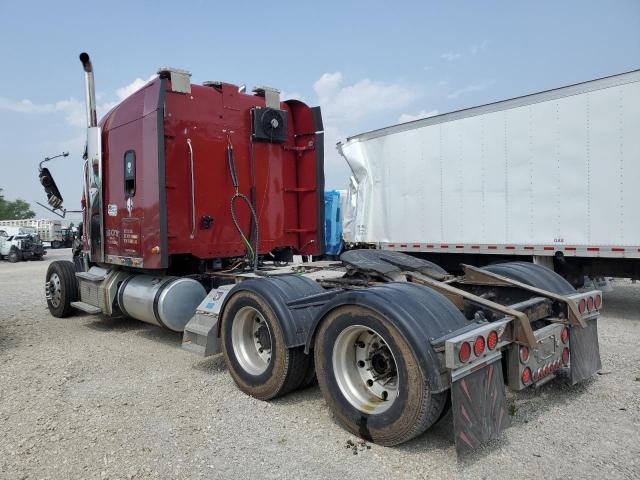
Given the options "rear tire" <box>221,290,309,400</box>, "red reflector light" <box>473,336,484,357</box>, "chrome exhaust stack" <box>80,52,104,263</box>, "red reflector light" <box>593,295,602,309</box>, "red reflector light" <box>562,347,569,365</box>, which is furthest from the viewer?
"chrome exhaust stack" <box>80,52,104,263</box>

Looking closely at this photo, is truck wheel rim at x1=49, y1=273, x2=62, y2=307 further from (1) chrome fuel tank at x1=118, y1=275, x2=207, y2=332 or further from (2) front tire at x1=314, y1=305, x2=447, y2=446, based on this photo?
(2) front tire at x1=314, y1=305, x2=447, y2=446

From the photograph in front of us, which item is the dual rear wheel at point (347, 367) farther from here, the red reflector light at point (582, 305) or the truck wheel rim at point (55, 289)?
the truck wheel rim at point (55, 289)

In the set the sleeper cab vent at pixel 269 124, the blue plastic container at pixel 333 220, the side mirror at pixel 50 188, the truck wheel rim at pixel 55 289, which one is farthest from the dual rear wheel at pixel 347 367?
the blue plastic container at pixel 333 220

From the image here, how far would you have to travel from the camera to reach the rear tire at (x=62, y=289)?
820 cm

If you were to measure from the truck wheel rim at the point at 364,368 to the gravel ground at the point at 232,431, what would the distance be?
1.00 ft

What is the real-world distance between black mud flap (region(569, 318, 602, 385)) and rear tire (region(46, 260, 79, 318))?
7.46 meters

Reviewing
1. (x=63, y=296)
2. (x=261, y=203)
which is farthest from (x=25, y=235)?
(x=261, y=203)

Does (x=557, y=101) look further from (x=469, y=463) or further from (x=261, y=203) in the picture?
(x=469, y=463)

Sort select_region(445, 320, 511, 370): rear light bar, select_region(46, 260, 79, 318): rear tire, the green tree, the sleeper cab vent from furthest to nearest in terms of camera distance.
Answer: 1. the green tree
2. select_region(46, 260, 79, 318): rear tire
3. the sleeper cab vent
4. select_region(445, 320, 511, 370): rear light bar

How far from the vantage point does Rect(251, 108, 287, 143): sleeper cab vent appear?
264 inches

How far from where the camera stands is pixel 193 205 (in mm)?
6207

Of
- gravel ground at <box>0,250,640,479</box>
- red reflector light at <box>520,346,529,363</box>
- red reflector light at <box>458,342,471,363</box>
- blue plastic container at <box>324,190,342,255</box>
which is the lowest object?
gravel ground at <box>0,250,640,479</box>

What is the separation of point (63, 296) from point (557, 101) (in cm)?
879

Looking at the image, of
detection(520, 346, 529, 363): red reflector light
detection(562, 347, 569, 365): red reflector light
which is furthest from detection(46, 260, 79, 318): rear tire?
detection(562, 347, 569, 365): red reflector light
